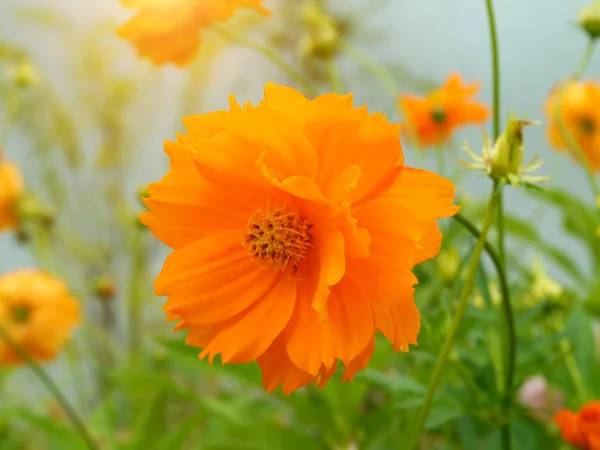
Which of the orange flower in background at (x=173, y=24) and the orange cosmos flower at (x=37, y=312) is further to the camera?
the orange cosmos flower at (x=37, y=312)

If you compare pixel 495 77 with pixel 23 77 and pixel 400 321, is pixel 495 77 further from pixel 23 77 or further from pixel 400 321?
pixel 23 77

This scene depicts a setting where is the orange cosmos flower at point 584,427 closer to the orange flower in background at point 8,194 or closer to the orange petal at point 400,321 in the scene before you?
the orange petal at point 400,321

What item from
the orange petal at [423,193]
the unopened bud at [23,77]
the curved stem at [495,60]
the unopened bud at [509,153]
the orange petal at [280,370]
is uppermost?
the unopened bud at [23,77]

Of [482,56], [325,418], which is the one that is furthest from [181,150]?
[482,56]

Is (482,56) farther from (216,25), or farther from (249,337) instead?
(249,337)

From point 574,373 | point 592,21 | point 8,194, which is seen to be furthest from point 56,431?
point 592,21

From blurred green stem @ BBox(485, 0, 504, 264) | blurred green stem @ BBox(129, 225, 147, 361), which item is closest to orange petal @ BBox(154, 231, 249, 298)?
blurred green stem @ BBox(485, 0, 504, 264)

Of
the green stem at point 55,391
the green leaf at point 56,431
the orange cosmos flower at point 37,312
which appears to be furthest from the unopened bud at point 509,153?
the orange cosmos flower at point 37,312
